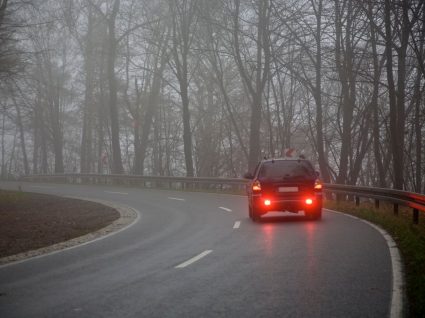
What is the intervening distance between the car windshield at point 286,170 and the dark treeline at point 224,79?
5.26 metres

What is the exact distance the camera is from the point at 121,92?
5025 cm

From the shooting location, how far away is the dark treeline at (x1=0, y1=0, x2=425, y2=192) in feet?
83.4

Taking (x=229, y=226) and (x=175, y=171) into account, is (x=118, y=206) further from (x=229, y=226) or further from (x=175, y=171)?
(x=175, y=171)

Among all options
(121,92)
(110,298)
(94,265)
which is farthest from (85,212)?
(121,92)

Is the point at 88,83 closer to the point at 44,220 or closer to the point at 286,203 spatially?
the point at 44,220

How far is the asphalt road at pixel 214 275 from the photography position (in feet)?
21.2

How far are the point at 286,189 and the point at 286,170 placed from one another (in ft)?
1.84

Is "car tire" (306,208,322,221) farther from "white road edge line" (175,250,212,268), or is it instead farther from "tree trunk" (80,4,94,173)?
"tree trunk" (80,4,94,173)

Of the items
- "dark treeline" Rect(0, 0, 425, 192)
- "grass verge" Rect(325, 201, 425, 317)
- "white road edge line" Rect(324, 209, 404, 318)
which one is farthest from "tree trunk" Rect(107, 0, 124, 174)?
"white road edge line" Rect(324, 209, 404, 318)

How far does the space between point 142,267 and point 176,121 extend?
46.7 meters

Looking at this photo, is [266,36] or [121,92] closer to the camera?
[266,36]

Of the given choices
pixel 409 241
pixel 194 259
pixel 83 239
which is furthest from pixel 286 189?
pixel 194 259

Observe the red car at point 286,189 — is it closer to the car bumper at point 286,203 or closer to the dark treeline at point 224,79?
the car bumper at point 286,203

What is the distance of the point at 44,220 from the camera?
18844 millimetres
